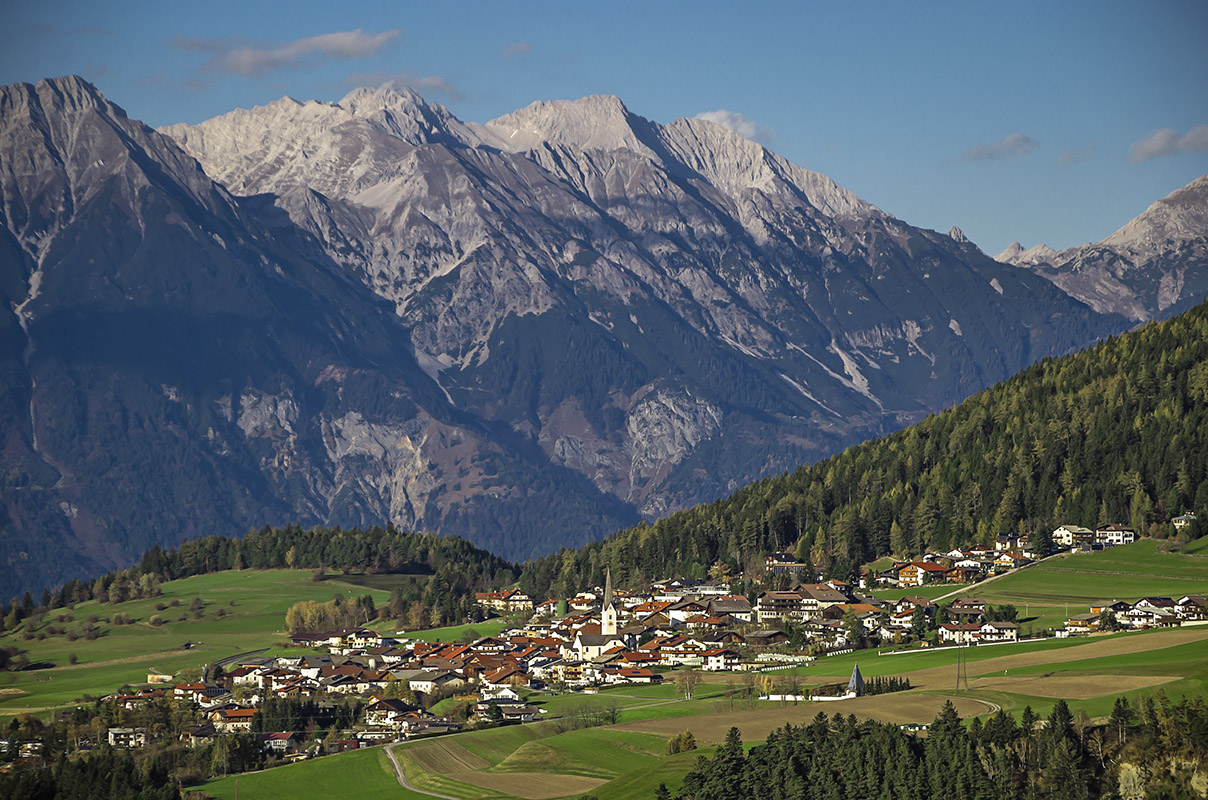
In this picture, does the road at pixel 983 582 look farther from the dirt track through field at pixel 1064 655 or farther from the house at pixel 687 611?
the dirt track through field at pixel 1064 655

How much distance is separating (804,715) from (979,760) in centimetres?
2583

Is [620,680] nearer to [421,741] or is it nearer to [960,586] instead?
[421,741]

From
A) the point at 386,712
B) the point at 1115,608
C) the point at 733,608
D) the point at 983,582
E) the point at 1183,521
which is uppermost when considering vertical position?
the point at 1183,521

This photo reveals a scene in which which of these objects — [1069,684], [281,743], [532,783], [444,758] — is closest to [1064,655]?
[1069,684]

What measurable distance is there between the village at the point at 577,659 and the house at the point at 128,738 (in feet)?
0.39

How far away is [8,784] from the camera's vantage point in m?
124

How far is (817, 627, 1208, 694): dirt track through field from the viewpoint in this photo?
440 feet

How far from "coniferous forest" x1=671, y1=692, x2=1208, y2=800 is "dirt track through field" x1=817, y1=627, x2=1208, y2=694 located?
1038 inches

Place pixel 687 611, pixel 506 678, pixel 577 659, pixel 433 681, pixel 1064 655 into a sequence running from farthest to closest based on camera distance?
pixel 687 611
pixel 577 659
pixel 433 681
pixel 506 678
pixel 1064 655

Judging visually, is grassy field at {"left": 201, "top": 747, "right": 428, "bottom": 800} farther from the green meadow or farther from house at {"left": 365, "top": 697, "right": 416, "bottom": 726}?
the green meadow

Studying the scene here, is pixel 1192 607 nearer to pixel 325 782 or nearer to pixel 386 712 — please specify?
pixel 386 712

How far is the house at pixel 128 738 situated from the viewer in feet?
480

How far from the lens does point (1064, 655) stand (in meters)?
139

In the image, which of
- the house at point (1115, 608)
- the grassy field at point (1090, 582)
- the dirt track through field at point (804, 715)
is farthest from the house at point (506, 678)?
the house at point (1115, 608)
